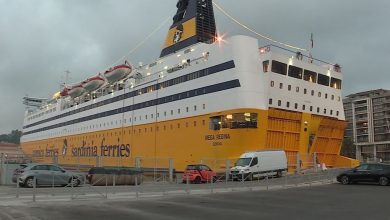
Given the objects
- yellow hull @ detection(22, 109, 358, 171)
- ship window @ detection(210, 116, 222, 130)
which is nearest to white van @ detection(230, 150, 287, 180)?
yellow hull @ detection(22, 109, 358, 171)

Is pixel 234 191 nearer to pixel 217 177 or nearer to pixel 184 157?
pixel 217 177

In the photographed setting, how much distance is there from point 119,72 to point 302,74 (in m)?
23.8

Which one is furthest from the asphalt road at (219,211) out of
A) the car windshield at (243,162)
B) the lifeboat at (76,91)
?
the lifeboat at (76,91)

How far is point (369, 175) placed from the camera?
81.4ft

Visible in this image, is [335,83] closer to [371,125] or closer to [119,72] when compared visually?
[119,72]

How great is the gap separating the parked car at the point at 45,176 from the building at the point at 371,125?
10605 centimetres

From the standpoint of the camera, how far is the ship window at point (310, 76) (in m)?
40.8

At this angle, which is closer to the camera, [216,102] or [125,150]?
[216,102]

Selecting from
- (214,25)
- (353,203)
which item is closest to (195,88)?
(214,25)

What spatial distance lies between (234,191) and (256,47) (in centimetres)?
1894

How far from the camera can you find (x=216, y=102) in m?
37.7

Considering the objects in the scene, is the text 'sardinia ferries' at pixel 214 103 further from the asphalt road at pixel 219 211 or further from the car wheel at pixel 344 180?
the asphalt road at pixel 219 211

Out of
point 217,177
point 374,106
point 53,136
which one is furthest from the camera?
point 374,106

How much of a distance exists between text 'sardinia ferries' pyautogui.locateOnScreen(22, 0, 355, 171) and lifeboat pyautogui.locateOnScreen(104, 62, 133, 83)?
126 millimetres
